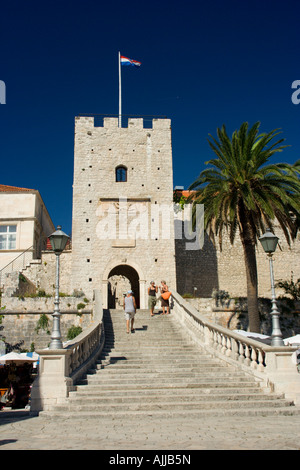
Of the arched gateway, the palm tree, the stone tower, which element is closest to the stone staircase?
the palm tree

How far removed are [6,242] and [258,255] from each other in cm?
A: 1638

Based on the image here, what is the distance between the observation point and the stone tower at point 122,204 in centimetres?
2261

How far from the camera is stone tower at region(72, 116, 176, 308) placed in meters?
22.6

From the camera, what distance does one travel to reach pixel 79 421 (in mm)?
8016

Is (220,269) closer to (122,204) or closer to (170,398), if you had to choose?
(122,204)

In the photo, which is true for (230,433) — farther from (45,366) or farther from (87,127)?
(87,127)

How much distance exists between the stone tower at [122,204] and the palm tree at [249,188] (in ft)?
16.5

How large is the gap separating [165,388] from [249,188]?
9477mm

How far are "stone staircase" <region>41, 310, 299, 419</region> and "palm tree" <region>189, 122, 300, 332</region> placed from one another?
18.5 ft

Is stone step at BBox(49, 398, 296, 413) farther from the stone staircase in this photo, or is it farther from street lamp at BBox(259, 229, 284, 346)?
street lamp at BBox(259, 229, 284, 346)

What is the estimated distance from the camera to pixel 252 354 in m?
10.9

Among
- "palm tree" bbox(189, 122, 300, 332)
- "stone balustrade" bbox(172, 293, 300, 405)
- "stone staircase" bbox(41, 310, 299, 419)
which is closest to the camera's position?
"stone staircase" bbox(41, 310, 299, 419)

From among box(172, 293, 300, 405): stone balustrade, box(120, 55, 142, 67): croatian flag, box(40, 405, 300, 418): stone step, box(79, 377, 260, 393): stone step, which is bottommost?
box(40, 405, 300, 418): stone step

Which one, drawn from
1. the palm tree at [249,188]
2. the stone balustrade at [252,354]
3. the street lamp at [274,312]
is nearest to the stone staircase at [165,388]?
the stone balustrade at [252,354]
